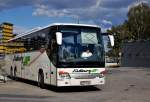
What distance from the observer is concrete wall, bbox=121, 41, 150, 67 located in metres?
60.0

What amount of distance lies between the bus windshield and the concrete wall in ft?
129

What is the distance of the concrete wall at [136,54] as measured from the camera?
197ft

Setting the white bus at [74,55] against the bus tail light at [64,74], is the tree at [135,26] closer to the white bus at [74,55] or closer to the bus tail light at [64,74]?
the white bus at [74,55]

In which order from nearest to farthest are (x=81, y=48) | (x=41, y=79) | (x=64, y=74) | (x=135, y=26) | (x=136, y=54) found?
(x=64, y=74) < (x=81, y=48) < (x=41, y=79) < (x=136, y=54) < (x=135, y=26)

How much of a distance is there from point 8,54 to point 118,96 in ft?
51.8

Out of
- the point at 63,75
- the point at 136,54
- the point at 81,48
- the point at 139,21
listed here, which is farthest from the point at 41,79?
the point at 139,21

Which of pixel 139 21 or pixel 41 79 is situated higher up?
pixel 139 21

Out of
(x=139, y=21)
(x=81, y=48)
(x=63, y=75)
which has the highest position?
(x=139, y=21)

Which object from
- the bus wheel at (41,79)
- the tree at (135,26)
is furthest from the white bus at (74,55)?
the tree at (135,26)

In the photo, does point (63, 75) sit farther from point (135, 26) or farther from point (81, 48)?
point (135, 26)

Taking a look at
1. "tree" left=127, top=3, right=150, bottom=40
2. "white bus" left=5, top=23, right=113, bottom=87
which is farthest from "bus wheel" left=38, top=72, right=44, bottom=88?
"tree" left=127, top=3, right=150, bottom=40

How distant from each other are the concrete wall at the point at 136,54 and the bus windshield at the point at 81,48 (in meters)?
39.4

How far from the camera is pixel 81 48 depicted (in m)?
20.2

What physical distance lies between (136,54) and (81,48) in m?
42.5
